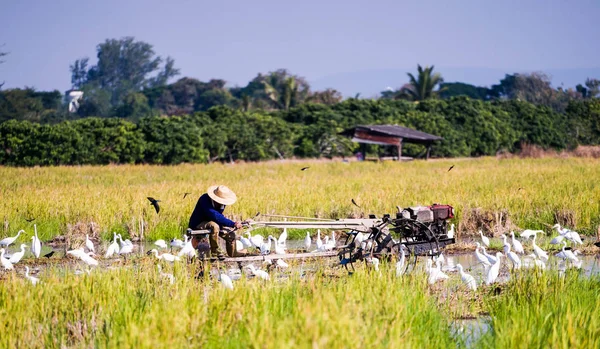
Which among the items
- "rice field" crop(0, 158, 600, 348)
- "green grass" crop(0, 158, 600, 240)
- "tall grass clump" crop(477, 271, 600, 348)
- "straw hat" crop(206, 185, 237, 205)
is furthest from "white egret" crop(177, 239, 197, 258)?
"green grass" crop(0, 158, 600, 240)

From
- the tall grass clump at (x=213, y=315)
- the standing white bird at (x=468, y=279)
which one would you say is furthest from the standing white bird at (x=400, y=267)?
the standing white bird at (x=468, y=279)

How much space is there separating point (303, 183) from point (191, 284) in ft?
36.2

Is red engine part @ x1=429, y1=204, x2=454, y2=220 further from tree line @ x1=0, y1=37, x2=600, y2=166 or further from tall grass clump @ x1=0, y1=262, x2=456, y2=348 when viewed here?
tree line @ x1=0, y1=37, x2=600, y2=166

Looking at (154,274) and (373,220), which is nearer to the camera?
(154,274)

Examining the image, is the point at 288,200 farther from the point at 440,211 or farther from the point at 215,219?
the point at 215,219

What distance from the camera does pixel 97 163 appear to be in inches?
1046

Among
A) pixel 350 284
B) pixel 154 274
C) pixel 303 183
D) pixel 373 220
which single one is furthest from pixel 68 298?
pixel 303 183

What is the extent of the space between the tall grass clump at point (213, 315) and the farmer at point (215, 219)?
1.17 meters

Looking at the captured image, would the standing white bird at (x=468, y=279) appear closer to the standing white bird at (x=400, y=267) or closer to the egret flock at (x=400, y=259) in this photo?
the egret flock at (x=400, y=259)

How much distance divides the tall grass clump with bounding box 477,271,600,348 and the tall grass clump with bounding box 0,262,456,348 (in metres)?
0.41

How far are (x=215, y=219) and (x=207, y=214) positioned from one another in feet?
0.46

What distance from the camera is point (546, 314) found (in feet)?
15.7

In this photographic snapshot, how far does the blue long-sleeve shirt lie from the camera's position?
695 centimetres

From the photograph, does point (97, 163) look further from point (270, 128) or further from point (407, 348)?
point (407, 348)
